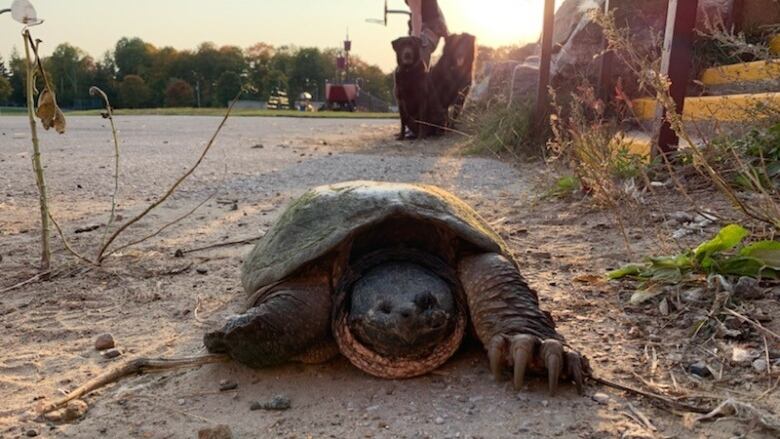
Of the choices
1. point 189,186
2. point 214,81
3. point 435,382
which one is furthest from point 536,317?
point 214,81

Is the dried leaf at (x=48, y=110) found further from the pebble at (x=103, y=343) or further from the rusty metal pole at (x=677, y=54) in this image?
the rusty metal pole at (x=677, y=54)

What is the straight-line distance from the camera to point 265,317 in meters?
1.73

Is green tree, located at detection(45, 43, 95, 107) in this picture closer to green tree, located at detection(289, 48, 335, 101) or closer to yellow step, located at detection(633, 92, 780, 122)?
green tree, located at detection(289, 48, 335, 101)

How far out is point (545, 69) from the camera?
22.0 ft

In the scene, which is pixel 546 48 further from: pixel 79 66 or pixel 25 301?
pixel 79 66

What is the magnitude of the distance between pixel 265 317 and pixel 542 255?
5.17 ft

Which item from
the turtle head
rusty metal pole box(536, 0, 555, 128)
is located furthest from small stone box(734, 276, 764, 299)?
rusty metal pole box(536, 0, 555, 128)

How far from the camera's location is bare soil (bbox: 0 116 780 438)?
4.87 ft

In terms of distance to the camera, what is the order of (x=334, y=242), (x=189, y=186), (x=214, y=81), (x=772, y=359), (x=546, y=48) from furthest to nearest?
1. (x=214, y=81)
2. (x=546, y=48)
3. (x=189, y=186)
4. (x=334, y=242)
5. (x=772, y=359)

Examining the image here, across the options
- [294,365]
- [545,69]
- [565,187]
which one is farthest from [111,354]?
[545,69]

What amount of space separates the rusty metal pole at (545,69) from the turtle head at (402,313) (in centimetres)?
523

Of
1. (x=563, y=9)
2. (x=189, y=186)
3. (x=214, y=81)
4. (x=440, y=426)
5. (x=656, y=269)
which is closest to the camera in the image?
(x=440, y=426)

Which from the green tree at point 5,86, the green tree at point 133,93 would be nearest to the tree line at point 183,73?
the green tree at point 133,93

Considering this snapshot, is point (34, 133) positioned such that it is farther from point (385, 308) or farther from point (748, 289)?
point (748, 289)
